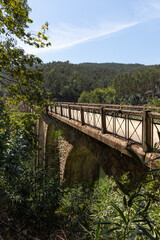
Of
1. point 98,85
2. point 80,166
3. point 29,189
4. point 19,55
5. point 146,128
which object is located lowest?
point 80,166

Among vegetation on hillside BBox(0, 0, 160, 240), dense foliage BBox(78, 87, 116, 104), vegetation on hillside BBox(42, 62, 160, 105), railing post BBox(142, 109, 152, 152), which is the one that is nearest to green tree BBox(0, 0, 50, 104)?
vegetation on hillside BBox(0, 0, 160, 240)

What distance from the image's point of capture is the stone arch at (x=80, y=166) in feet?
31.1

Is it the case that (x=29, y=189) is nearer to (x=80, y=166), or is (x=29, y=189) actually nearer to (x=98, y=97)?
(x=80, y=166)

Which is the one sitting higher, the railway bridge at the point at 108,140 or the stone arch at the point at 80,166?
the railway bridge at the point at 108,140

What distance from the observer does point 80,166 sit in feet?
36.3

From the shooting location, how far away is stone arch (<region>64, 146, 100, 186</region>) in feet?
31.1

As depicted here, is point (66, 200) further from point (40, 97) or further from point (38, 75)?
point (38, 75)

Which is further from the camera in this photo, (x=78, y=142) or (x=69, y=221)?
(x=78, y=142)

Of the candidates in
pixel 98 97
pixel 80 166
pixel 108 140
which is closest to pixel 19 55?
pixel 108 140

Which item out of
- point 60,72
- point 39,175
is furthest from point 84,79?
point 39,175

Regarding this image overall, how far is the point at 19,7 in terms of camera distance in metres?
4.69

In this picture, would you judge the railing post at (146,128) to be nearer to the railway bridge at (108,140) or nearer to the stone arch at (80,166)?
the railway bridge at (108,140)

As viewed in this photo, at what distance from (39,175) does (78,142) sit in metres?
2.91

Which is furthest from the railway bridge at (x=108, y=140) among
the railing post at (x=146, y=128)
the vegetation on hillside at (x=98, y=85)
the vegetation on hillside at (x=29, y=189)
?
the vegetation on hillside at (x=98, y=85)
